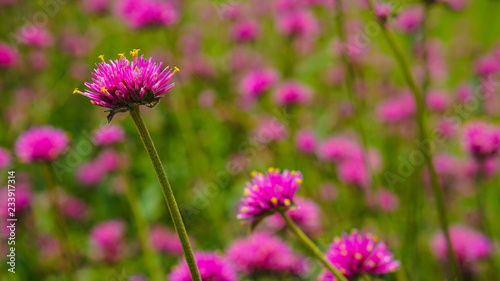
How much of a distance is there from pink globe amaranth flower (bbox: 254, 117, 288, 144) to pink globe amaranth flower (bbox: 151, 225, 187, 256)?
0.78 meters

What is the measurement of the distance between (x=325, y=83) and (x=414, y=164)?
1.36 metres

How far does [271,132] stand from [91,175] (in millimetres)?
1427

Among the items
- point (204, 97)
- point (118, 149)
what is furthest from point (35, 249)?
point (204, 97)

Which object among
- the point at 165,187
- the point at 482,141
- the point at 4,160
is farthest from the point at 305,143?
the point at 165,187

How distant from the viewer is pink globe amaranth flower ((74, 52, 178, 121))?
113 centimetres

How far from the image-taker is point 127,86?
114 centimetres

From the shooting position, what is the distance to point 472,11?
5805 mm

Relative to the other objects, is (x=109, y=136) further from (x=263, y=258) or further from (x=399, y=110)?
(x=399, y=110)

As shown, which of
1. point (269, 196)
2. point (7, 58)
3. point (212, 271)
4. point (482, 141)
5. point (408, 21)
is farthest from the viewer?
point (7, 58)

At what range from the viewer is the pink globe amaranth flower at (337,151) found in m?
3.03

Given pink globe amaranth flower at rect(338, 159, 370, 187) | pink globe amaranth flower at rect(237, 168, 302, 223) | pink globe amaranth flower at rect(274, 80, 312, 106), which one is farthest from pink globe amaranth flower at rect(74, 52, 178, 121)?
pink globe amaranth flower at rect(338, 159, 370, 187)

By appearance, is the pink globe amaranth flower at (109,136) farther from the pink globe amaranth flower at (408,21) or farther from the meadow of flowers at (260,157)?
the pink globe amaranth flower at (408,21)

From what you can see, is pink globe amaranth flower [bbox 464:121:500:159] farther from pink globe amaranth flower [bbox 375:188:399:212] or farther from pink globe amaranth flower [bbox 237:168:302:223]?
A: pink globe amaranth flower [bbox 237:168:302:223]

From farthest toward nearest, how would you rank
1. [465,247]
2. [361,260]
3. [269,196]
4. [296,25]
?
1. [296,25]
2. [465,247]
3. [361,260]
4. [269,196]
